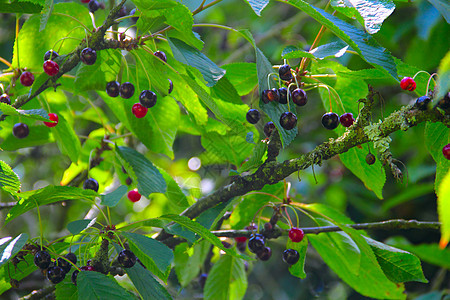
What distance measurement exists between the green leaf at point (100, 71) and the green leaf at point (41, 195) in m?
0.50

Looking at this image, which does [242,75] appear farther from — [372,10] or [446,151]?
[446,151]

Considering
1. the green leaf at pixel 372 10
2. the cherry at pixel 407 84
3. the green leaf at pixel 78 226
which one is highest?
the green leaf at pixel 372 10

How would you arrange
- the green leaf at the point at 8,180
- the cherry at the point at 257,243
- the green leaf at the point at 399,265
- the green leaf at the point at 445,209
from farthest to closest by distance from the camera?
the cherry at the point at 257,243 → the green leaf at the point at 399,265 → the green leaf at the point at 8,180 → the green leaf at the point at 445,209

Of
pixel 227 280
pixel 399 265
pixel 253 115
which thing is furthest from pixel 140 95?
pixel 399 265

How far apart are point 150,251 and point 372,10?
93 centimetres

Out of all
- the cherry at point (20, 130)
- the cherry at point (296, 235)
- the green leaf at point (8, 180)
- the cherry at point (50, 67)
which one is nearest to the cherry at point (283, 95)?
the cherry at point (296, 235)

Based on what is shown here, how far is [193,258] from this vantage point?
6.81ft

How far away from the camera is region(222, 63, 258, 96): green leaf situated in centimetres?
171

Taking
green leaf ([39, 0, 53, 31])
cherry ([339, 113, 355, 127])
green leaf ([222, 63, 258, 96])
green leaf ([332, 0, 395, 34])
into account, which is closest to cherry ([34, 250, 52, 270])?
green leaf ([39, 0, 53, 31])

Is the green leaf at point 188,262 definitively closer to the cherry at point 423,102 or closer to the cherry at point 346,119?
the cherry at point 346,119

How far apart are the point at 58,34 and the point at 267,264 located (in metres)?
3.08

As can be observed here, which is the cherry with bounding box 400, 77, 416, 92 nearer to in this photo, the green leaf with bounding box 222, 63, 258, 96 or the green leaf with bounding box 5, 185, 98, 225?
the green leaf with bounding box 222, 63, 258, 96

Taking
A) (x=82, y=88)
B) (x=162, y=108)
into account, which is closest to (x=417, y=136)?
(x=162, y=108)

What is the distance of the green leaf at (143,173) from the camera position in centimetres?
167
